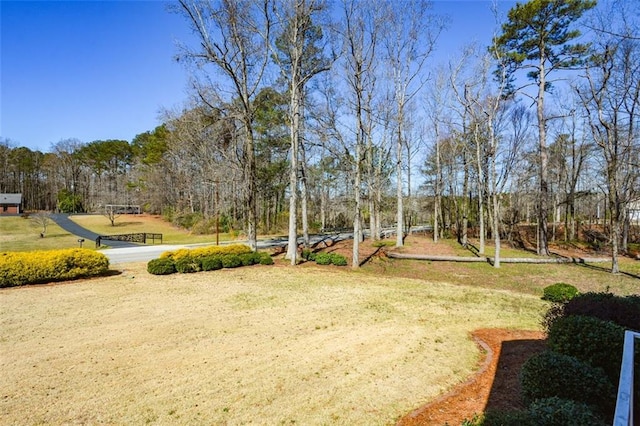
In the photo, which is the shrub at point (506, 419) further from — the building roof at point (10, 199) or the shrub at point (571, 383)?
the building roof at point (10, 199)

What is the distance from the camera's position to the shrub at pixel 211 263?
544 inches

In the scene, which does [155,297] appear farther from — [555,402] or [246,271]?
[555,402]

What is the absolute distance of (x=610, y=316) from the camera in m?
5.00

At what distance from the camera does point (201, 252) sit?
14180mm

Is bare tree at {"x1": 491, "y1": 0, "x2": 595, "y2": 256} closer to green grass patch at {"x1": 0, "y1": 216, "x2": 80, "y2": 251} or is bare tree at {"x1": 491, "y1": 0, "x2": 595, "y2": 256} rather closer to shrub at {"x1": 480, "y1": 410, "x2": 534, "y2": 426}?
shrub at {"x1": 480, "y1": 410, "x2": 534, "y2": 426}

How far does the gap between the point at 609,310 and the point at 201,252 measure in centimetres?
1326

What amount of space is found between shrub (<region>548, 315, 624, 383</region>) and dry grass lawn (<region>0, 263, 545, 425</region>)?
1594mm

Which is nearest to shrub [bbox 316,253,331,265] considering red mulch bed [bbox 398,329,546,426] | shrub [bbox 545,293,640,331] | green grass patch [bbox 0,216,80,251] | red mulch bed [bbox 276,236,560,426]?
red mulch bed [bbox 276,236,560,426]

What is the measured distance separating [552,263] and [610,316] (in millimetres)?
12368

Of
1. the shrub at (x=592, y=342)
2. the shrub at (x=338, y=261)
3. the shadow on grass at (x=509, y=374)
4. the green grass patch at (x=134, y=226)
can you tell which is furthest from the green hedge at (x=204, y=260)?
the green grass patch at (x=134, y=226)

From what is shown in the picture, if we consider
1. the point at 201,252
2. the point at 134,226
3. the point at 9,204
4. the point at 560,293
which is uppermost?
the point at 9,204

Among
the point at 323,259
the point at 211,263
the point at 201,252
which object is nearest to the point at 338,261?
the point at 323,259

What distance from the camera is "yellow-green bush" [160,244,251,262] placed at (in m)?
13.5

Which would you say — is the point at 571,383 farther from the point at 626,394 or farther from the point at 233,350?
the point at 233,350
